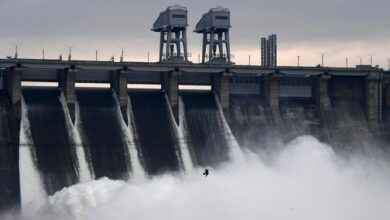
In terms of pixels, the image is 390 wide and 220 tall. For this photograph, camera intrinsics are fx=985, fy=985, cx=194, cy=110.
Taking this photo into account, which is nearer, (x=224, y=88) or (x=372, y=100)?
(x=224, y=88)

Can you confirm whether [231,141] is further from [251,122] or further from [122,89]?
[122,89]

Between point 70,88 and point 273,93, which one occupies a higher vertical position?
point 70,88

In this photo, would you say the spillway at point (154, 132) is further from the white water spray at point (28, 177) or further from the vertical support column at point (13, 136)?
the vertical support column at point (13, 136)

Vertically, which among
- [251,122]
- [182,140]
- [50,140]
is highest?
[251,122]

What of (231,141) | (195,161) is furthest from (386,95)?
(195,161)

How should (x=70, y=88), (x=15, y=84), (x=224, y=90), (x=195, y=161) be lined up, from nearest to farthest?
1. (x=15, y=84)
2. (x=70, y=88)
3. (x=195, y=161)
4. (x=224, y=90)

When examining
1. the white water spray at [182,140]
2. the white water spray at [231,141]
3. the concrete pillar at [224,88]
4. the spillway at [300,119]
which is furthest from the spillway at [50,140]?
the spillway at [300,119]

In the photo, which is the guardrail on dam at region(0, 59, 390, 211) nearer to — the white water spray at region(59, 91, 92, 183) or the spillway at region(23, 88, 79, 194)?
the spillway at region(23, 88, 79, 194)
